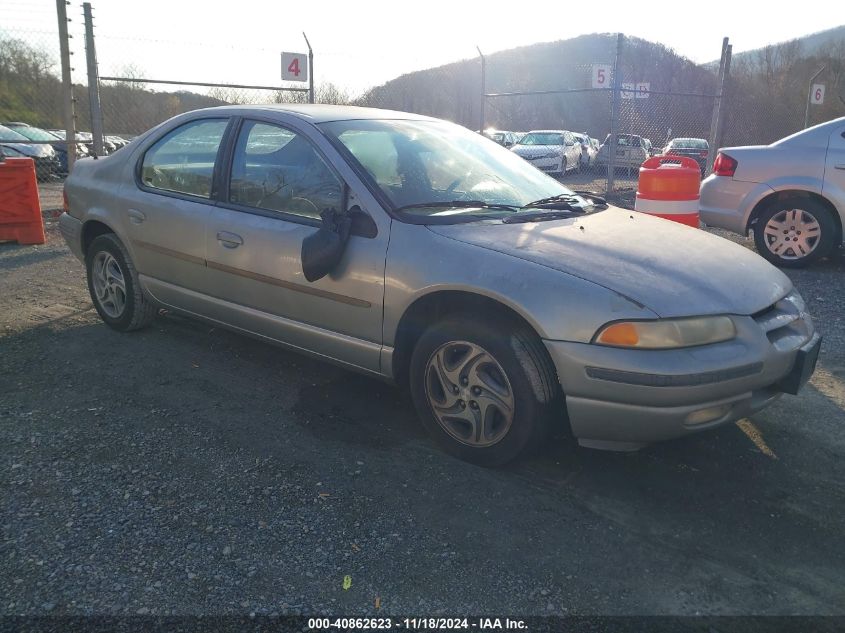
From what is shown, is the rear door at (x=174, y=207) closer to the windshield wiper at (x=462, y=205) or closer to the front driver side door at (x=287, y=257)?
the front driver side door at (x=287, y=257)

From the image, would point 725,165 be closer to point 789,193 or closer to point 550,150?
point 789,193

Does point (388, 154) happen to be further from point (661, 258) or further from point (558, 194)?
point (661, 258)

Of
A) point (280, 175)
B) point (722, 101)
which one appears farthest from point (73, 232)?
point (722, 101)

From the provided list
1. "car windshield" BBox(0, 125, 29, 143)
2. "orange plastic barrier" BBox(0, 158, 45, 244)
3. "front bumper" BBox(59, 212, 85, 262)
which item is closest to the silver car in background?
"front bumper" BBox(59, 212, 85, 262)

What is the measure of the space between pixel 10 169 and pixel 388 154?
6211mm

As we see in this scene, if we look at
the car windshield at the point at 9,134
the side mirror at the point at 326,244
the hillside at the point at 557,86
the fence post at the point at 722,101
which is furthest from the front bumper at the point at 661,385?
the car windshield at the point at 9,134

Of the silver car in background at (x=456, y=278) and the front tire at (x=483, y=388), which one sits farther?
the front tire at (x=483, y=388)

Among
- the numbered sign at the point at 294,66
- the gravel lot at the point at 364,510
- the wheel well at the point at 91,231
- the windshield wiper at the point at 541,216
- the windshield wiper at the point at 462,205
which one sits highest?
the numbered sign at the point at 294,66

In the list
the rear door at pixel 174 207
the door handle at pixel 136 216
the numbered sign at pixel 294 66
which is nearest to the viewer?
the rear door at pixel 174 207

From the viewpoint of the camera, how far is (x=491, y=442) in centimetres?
303

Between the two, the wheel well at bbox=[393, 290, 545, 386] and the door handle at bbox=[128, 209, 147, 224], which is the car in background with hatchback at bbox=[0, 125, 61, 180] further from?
the wheel well at bbox=[393, 290, 545, 386]

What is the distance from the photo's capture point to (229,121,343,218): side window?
3.56 metres

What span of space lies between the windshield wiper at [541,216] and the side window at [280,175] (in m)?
0.86

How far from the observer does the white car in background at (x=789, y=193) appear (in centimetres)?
689
